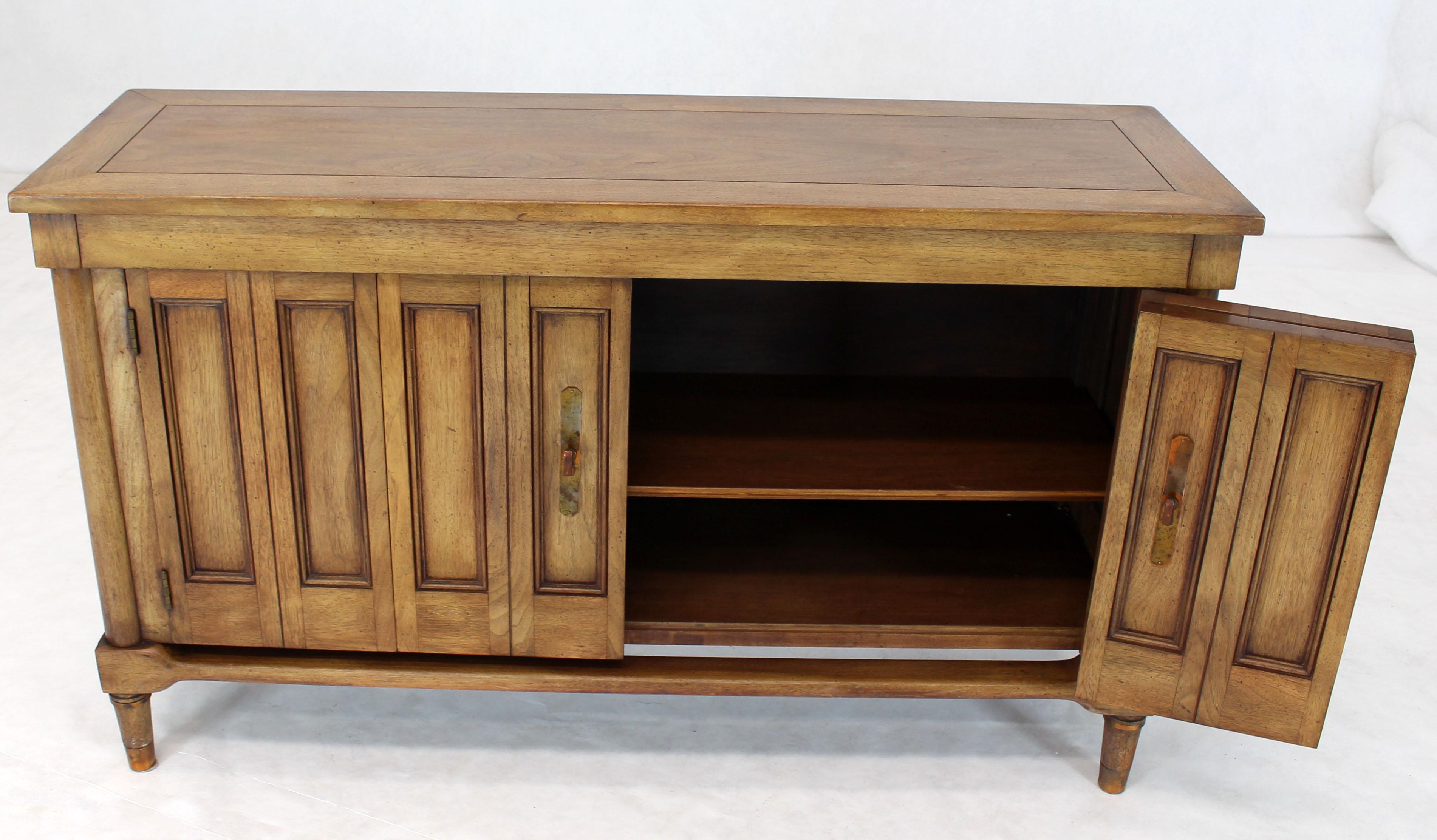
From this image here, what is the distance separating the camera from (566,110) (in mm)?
2607

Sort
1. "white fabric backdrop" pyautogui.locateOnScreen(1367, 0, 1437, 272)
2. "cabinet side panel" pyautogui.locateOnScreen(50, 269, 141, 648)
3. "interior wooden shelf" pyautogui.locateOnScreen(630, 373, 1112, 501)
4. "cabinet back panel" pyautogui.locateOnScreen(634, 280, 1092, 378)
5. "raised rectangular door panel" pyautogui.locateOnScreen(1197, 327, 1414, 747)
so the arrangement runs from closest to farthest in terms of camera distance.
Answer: "raised rectangular door panel" pyautogui.locateOnScreen(1197, 327, 1414, 747), "cabinet side panel" pyautogui.locateOnScreen(50, 269, 141, 648), "interior wooden shelf" pyautogui.locateOnScreen(630, 373, 1112, 501), "cabinet back panel" pyautogui.locateOnScreen(634, 280, 1092, 378), "white fabric backdrop" pyautogui.locateOnScreen(1367, 0, 1437, 272)

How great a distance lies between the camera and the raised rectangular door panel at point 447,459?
6.98 ft

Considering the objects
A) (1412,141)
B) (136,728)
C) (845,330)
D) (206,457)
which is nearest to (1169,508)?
(845,330)

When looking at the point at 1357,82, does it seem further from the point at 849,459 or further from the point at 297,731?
the point at 297,731

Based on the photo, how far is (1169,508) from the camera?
2.15m

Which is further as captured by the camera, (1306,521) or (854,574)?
(854,574)

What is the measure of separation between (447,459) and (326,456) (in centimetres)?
19

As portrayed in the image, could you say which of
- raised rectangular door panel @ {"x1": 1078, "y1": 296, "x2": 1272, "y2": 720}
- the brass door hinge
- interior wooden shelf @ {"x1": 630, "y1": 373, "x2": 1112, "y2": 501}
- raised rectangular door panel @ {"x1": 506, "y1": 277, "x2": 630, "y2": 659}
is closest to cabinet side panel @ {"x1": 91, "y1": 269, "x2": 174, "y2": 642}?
the brass door hinge

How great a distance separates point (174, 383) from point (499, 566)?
1.88 feet

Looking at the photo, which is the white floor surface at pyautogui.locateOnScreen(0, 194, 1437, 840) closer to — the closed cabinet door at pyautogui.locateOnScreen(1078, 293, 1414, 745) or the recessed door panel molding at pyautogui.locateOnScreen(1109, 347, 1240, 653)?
the closed cabinet door at pyautogui.locateOnScreen(1078, 293, 1414, 745)

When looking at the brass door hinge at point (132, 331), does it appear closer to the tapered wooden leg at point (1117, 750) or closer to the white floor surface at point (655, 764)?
the white floor surface at point (655, 764)

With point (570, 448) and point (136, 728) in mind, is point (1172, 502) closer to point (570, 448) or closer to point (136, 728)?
point (570, 448)

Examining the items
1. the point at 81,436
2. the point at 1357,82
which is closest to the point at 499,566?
the point at 81,436

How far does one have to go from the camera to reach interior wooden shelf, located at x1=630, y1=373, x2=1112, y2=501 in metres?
2.33
